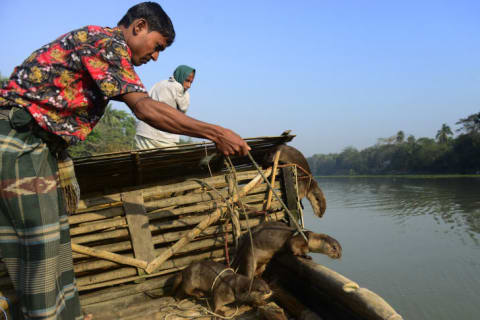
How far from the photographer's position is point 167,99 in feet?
13.6

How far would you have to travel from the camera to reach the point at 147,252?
3416 millimetres

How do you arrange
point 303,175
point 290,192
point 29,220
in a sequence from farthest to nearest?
point 303,175 < point 290,192 < point 29,220

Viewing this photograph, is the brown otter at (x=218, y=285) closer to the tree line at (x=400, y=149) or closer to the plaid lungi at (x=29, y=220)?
the plaid lungi at (x=29, y=220)

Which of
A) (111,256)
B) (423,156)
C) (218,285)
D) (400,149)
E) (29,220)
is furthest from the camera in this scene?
(400,149)

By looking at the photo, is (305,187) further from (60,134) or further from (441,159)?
(441,159)

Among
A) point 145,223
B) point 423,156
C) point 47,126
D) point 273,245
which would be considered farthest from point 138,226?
point 423,156

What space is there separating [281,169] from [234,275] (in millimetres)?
1567

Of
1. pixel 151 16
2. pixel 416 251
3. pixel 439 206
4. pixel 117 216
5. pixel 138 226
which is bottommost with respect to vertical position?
pixel 416 251

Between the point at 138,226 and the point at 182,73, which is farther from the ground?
the point at 182,73

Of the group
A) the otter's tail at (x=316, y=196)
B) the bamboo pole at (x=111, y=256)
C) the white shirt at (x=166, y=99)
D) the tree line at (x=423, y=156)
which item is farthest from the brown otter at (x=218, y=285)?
the tree line at (x=423, y=156)

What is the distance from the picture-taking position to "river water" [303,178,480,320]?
1041cm

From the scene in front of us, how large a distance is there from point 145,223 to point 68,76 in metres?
2.17

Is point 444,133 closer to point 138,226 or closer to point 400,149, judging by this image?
point 400,149

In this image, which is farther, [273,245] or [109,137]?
[109,137]
